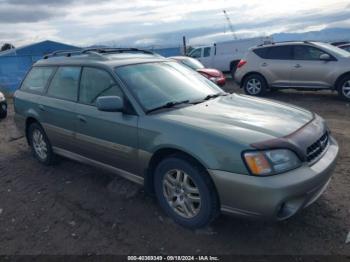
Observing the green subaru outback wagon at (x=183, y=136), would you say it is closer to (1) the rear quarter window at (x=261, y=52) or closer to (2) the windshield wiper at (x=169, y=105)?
(2) the windshield wiper at (x=169, y=105)

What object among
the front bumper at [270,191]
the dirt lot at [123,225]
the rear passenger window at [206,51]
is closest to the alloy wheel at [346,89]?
the dirt lot at [123,225]

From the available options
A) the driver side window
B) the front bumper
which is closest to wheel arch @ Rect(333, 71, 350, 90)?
the front bumper

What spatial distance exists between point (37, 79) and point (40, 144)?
990 mm

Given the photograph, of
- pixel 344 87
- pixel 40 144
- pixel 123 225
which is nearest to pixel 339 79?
pixel 344 87

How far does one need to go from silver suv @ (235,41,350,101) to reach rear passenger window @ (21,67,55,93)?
7.58 metres

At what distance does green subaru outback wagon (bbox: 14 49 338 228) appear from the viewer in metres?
2.95

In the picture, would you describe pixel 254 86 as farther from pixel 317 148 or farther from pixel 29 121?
pixel 317 148

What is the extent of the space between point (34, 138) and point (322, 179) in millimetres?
4264

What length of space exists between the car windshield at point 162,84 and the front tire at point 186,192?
0.72m

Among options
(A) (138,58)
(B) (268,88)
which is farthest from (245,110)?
(B) (268,88)

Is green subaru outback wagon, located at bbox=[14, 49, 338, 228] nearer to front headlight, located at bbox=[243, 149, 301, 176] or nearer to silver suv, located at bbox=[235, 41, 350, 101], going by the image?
front headlight, located at bbox=[243, 149, 301, 176]

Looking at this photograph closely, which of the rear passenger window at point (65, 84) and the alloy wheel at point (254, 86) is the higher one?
the rear passenger window at point (65, 84)

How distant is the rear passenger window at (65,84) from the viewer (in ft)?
15.0

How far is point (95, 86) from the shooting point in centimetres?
429
